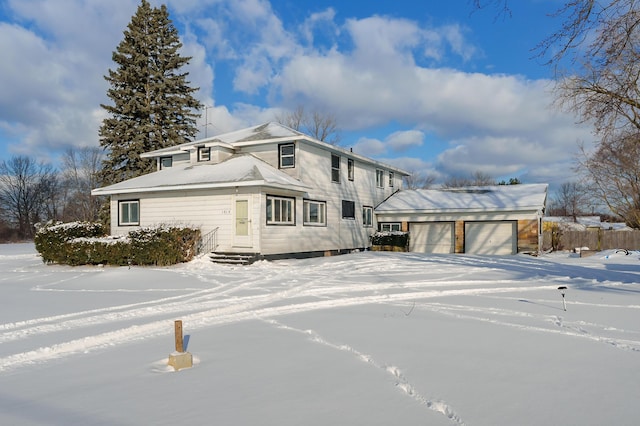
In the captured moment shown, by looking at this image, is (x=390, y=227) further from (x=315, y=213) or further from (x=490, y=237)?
(x=315, y=213)

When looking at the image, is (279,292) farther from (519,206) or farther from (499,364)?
(519,206)

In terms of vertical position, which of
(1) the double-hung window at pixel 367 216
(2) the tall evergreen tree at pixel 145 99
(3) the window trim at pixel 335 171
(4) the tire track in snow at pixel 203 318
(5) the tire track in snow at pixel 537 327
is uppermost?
(2) the tall evergreen tree at pixel 145 99

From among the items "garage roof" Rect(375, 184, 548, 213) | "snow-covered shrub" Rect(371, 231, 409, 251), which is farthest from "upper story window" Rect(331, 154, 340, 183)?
"garage roof" Rect(375, 184, 548, 213)

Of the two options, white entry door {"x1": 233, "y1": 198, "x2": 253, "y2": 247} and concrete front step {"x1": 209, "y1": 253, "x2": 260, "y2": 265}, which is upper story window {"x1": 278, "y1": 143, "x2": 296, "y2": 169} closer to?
white entry door {"x1": 233, "y1": 198, "x2": 253, "y2": 247}

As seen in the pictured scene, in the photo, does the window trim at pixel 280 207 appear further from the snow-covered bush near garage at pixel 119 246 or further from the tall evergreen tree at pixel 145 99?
the tall evergreen tree at pixel 145 99

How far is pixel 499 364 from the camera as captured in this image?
5.02m

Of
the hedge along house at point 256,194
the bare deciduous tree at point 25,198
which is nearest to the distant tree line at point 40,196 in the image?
the bare deciduous tree at point 25,198

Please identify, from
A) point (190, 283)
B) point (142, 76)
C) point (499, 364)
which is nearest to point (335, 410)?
point (499, 364)

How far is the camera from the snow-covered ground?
12.5 feet

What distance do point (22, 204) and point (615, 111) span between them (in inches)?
2318

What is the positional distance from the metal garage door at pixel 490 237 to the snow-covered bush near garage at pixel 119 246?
575 inches

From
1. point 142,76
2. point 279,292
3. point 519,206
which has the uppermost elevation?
point 142,76

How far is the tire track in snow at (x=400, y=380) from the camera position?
3.76 meters

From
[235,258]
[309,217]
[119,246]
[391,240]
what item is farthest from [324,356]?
[391,240]
